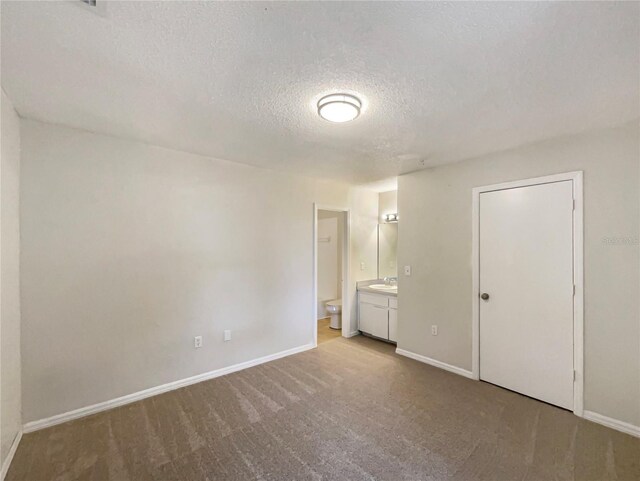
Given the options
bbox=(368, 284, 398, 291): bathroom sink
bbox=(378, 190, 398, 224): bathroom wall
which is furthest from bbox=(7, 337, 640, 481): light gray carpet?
bbox=(378, 190, 398, 224): bathroom wall

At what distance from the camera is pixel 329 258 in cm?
626

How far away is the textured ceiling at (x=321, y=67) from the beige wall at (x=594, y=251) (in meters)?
0.25

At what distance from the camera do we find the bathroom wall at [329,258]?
20.2 feet

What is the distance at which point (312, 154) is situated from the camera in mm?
3135

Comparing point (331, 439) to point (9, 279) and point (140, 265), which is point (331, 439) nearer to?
point (140, 265)

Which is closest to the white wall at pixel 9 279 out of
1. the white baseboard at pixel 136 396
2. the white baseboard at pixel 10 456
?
the white baseboard at pixel 10 456

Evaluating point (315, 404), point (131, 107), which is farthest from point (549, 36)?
point (315, 404)

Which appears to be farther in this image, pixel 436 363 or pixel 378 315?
pixel 378 315

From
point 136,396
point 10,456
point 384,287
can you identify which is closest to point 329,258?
point 384,287

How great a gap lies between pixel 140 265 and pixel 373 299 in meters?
3.19

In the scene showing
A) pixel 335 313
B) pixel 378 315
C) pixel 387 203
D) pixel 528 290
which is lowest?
pixel 335 313

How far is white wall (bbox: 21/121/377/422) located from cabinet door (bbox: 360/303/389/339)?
125 cm

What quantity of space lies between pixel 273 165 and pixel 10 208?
2.30m

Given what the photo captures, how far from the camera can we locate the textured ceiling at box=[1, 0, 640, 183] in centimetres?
126
